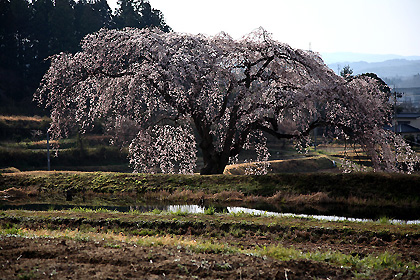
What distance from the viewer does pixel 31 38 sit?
8194 cm

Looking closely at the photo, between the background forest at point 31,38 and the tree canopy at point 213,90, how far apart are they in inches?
2076

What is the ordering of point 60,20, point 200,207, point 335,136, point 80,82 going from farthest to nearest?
point 60,20 < point 335,136 < point 80,82 < point 200,207

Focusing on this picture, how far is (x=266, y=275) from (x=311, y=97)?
1666 centimetres

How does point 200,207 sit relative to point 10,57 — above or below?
below

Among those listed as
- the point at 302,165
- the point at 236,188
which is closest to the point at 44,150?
the point at 302,165

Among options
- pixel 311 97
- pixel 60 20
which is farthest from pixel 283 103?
pixel 60 20

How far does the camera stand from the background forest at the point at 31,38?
258 ft

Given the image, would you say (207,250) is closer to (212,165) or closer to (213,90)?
(213,90)

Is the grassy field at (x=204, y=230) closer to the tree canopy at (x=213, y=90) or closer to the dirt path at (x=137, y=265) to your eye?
the dirt path at (x=137, y=265)

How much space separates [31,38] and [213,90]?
64.8 metres

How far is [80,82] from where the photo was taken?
2653 cm

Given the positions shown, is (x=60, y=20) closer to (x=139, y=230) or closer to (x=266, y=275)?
(x=139, y=230)

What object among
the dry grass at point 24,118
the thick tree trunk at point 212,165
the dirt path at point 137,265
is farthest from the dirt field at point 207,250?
the dry grass at point 24,118

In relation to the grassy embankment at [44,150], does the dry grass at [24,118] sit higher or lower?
higher
